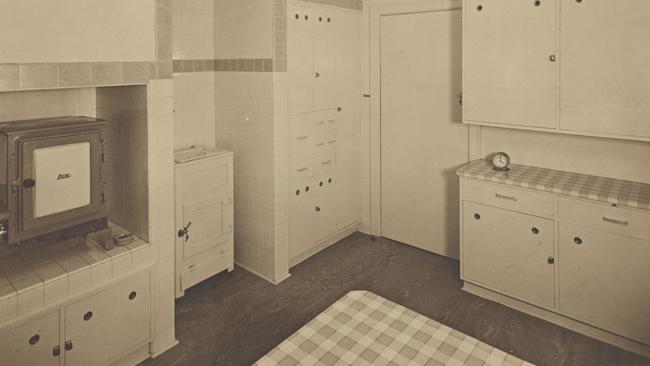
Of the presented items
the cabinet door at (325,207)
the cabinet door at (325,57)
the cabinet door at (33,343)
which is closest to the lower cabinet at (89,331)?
the cabinet door at (33,343)

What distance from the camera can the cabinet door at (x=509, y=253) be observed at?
2879 mm

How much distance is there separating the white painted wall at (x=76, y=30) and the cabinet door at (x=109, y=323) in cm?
115

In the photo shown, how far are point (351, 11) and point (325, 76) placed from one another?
681 millimetres

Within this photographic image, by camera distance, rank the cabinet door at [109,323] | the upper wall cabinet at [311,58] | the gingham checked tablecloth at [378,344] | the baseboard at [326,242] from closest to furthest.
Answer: the gingham checked tablecloth at [378,344]
the cabinet door at [109,323]
the upper wall cabinet at [311,58]
the baseboard at [326,242]

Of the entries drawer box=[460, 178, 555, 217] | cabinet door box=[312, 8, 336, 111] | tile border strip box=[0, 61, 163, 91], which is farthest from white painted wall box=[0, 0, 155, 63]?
drawer box=[460, 178, 555, 217]

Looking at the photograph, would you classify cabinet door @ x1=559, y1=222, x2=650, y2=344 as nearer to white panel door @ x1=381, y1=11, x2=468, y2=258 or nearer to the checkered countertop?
the checkered countertop

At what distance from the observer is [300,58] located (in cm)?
348

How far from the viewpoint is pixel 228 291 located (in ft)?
11.0

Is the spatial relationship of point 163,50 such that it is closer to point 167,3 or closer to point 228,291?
point 167,3

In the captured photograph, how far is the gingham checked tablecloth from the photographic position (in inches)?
58.3

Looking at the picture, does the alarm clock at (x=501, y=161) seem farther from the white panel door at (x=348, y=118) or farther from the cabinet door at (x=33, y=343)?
the cabinet door at (x=33, y=343)

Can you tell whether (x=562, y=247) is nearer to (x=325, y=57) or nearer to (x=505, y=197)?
(x=505, y=197)

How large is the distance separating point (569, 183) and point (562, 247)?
15.9 inches

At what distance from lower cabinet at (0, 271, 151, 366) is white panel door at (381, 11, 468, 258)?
2.39 m
